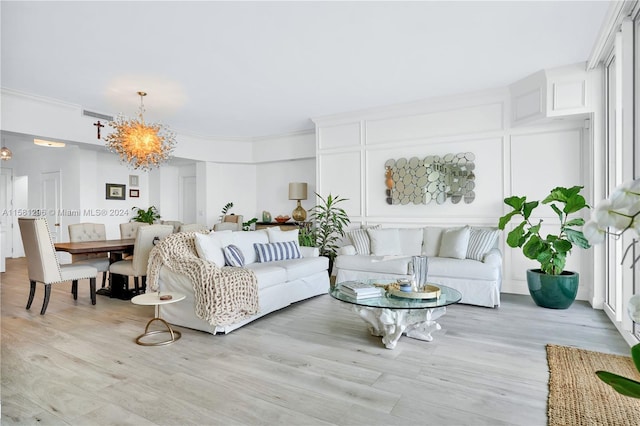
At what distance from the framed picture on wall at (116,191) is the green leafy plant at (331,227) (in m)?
4.40

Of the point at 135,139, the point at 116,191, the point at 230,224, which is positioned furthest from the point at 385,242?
the point at 116,191

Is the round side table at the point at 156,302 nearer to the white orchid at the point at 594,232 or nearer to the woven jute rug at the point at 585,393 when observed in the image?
the woven jute rug at the point at 585,393

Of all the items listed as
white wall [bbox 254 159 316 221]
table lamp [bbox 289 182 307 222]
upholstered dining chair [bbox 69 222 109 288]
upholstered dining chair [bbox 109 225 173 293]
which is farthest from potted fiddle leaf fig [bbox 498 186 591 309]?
upholstered dining chair [bbox 69 222 109 288]

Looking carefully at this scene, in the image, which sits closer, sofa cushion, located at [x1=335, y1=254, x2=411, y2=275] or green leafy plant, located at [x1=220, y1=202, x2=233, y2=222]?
sofa cushion, located at [x1=335, y1=254, x2=411, y2=275]

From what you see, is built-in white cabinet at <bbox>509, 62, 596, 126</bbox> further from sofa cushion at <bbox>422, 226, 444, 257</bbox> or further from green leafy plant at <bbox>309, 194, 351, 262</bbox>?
green leafy plant at <bbox>309, 194, 351, 262</bbox>

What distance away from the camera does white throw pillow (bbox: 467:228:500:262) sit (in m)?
4.24

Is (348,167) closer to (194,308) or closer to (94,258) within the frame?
(194,308)

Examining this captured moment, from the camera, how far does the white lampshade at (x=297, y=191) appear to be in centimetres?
661

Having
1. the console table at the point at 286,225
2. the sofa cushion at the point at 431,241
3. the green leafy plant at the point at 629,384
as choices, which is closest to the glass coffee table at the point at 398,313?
the sofa cushion at the point at 431,241

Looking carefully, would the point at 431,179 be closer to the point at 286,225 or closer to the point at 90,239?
the point at 286,225

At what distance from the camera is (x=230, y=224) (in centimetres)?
611

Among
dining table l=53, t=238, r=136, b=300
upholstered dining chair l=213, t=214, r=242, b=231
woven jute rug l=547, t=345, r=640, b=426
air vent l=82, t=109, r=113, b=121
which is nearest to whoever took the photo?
woven jute rug l=547, t=345, r=640, b=426

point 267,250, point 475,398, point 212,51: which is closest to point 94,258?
point 267,250

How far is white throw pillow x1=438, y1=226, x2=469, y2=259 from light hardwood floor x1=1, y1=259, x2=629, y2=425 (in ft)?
2.82
